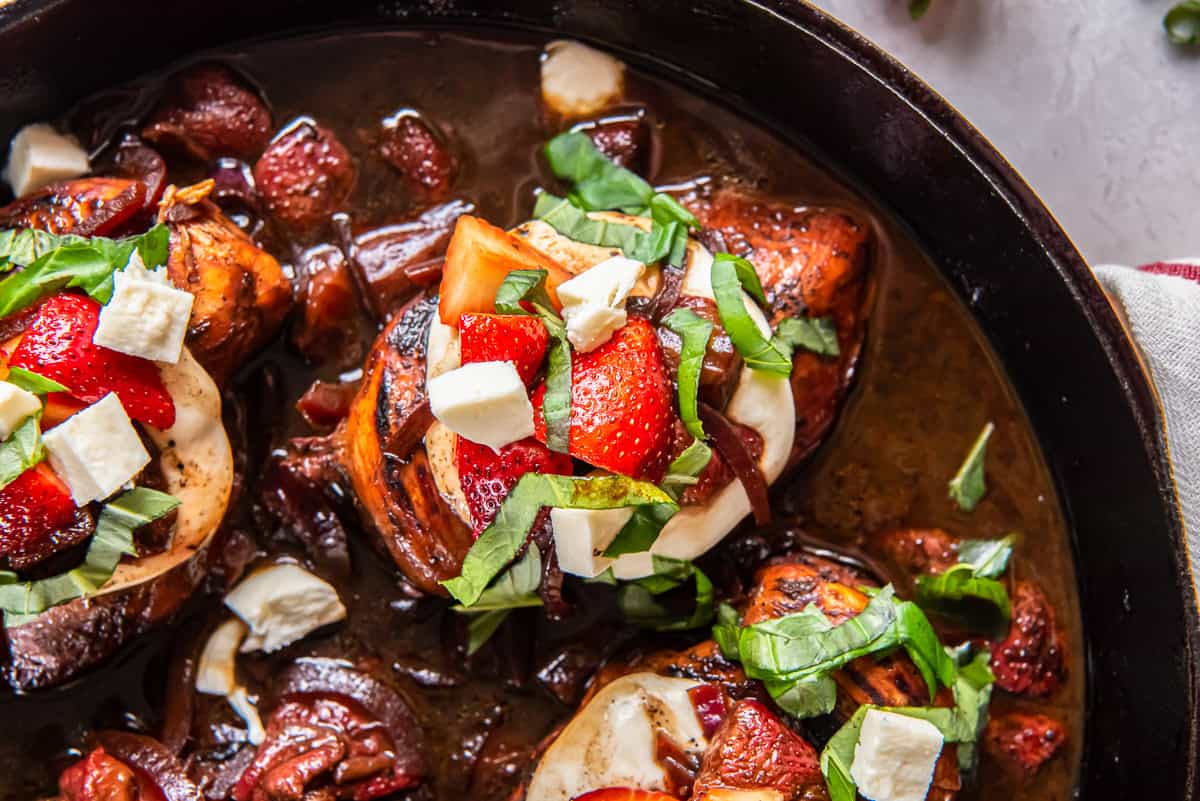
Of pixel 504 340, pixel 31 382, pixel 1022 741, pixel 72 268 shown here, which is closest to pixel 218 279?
pixel 72 268

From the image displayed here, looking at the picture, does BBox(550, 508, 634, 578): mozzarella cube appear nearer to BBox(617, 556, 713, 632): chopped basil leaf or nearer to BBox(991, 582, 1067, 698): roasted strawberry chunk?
BBox(617, 556, 713, 632): chopped basil leaf

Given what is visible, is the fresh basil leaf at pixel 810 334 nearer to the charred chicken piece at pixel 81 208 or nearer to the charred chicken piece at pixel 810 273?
the charred chicken piece at pixel 810 273

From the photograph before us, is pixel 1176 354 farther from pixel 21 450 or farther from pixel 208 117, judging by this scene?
pixel 21 450

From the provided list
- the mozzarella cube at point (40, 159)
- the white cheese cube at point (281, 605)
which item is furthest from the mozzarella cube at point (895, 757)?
the mozzarella cube at point (40, 159)

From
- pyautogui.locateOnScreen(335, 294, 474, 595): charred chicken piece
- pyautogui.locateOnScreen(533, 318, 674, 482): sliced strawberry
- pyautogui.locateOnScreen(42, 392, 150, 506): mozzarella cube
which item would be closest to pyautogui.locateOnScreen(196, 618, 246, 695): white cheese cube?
pyautogui.locateOnScreen(335, 294, 474, 595): charred chicken piece

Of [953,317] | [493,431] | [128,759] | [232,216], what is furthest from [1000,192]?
[128,759]

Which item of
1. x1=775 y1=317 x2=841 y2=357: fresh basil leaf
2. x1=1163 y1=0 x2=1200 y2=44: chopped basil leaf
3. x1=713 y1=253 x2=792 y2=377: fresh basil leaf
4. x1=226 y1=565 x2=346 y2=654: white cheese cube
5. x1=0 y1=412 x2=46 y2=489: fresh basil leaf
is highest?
x1=1163 y1=0 x2=1200 y2=44: chopped basil leaf

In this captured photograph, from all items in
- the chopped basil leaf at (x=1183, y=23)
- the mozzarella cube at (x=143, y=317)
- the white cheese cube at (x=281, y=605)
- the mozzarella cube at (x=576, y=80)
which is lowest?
the white cheese cube at (x=281, y=605)
